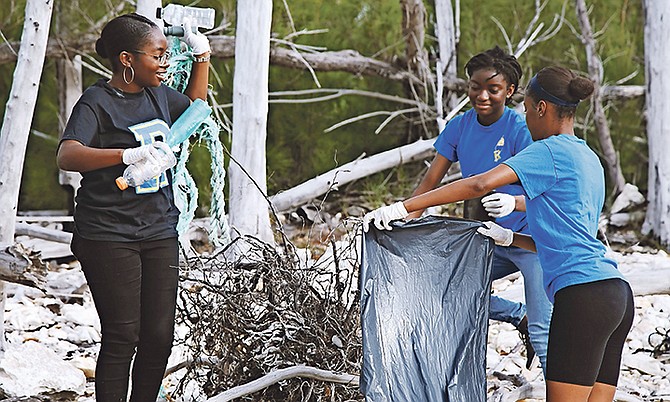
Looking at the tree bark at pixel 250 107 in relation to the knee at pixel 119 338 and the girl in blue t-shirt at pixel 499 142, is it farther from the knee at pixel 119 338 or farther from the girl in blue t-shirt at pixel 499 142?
the knee at pixel 119 338

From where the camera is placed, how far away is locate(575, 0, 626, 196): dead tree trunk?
7742 millimetres

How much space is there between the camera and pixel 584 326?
268 cm

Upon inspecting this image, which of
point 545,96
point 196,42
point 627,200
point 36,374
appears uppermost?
point 196,42

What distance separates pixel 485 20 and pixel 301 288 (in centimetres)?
538

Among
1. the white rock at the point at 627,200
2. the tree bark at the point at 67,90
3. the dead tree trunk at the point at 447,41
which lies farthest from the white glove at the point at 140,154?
the white rock at the point at 627,200

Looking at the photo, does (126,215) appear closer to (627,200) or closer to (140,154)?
(140,154)

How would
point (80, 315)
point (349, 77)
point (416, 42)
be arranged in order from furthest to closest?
point (349, 77), point (416, 42), point (80, 315)

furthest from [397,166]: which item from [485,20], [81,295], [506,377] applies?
[506,377]

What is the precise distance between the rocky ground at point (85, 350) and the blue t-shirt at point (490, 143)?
729 millimetres

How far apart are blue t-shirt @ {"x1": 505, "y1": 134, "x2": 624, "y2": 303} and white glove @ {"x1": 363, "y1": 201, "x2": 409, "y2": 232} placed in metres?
0.39

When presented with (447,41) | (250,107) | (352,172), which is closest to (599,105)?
(447,41)

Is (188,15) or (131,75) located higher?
(188,15)

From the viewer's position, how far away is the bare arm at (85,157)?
2.81 metres

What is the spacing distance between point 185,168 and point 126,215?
0.66m
